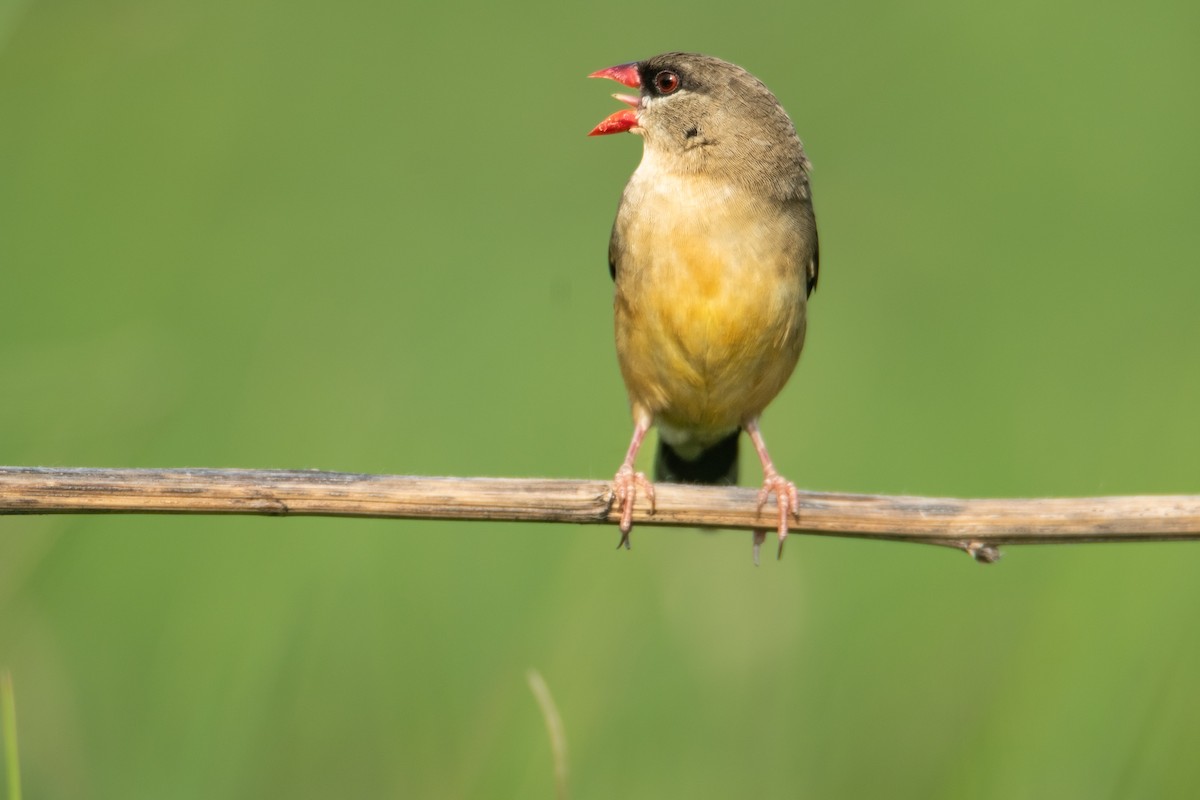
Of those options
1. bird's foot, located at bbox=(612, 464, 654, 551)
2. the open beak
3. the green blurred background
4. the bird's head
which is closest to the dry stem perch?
bird's foot, located at bbox=(612, 464, 654, 551)

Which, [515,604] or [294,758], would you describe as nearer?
[294,758]

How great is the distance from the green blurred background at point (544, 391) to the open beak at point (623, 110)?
1.20 metres

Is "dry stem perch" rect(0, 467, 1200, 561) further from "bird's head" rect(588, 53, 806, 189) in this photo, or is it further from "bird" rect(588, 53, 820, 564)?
"bird's head" rect(588, 53, 806, 189)

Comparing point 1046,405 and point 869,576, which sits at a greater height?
point 1046,405

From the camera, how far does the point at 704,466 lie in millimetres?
5293

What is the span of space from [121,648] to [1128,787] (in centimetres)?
292

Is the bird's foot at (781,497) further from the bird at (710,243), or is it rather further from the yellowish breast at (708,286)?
the yellowish breast at (708,286)

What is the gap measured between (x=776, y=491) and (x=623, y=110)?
131cm

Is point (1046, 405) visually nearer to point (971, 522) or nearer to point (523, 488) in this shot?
point (971, 522)

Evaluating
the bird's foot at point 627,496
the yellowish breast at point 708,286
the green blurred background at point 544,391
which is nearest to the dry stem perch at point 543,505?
the bird's foot at point 627,496

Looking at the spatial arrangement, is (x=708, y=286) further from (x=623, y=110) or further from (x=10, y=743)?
(x=10, y=743)

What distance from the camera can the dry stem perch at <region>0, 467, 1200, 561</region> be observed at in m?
3.18

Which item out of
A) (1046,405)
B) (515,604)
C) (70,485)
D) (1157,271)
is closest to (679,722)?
(515,604)

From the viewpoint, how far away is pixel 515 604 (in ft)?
17.0
